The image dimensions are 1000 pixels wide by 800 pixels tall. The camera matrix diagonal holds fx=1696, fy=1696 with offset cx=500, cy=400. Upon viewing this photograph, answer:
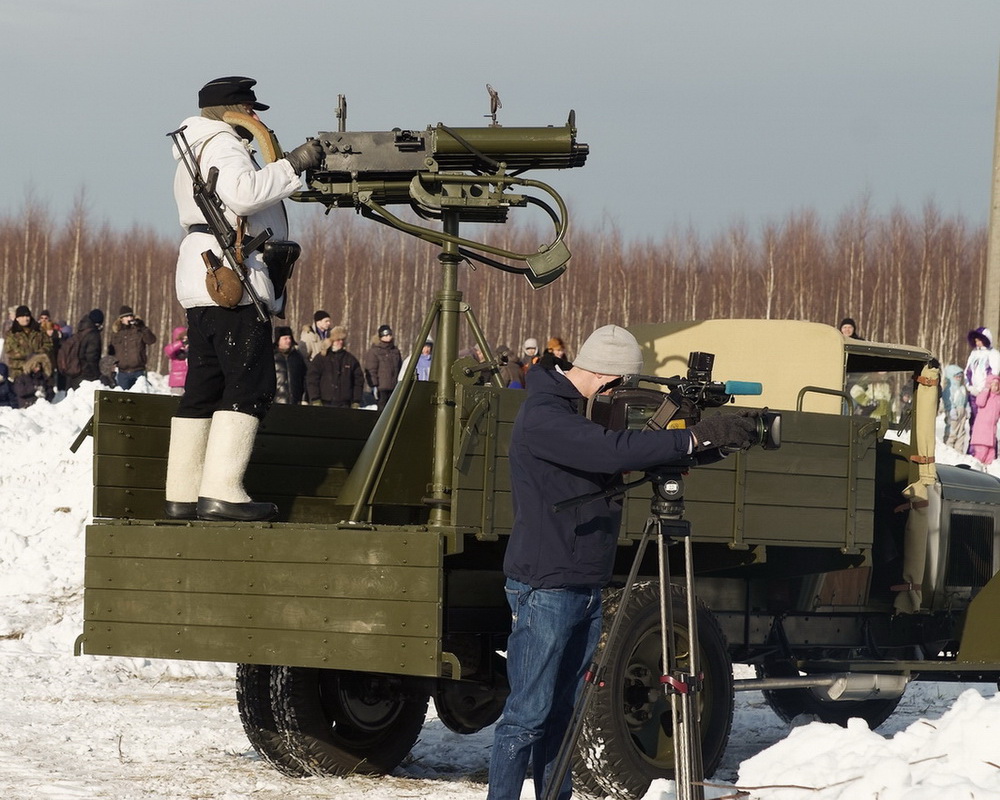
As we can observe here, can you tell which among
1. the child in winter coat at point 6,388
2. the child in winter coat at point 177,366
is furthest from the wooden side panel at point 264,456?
the child in winter coat at point 6,388

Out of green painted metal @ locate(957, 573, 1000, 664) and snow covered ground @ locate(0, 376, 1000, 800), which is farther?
green painted metal @ locate(957, 573, 1000, 664)

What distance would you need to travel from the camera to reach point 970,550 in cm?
948

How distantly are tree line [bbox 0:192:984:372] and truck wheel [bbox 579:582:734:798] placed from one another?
4752cm

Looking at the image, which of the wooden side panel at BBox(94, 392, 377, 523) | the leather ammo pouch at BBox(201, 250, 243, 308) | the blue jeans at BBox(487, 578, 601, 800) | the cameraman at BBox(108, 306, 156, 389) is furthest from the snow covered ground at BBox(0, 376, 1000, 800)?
the cameraman at BBox(108, 306, 156, 389)

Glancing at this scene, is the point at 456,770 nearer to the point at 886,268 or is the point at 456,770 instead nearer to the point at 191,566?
the point at 191,566

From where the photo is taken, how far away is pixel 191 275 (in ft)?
23.1

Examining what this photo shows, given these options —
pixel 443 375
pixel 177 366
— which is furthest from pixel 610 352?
pixel 177 366

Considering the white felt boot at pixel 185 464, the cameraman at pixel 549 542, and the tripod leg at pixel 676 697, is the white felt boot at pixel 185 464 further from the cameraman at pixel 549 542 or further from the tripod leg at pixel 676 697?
the tripod leg at pixel 676 697

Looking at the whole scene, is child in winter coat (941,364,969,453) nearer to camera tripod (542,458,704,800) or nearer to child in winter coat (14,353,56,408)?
child in winter coat (14,353,56,408)

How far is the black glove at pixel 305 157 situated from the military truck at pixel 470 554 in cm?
28

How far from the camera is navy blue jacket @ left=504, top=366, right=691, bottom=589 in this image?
217 inches

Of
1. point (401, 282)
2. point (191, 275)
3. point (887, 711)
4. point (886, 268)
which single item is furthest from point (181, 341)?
point (886, 268)

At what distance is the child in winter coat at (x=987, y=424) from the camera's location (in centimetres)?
1959

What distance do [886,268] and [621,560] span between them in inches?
2146
